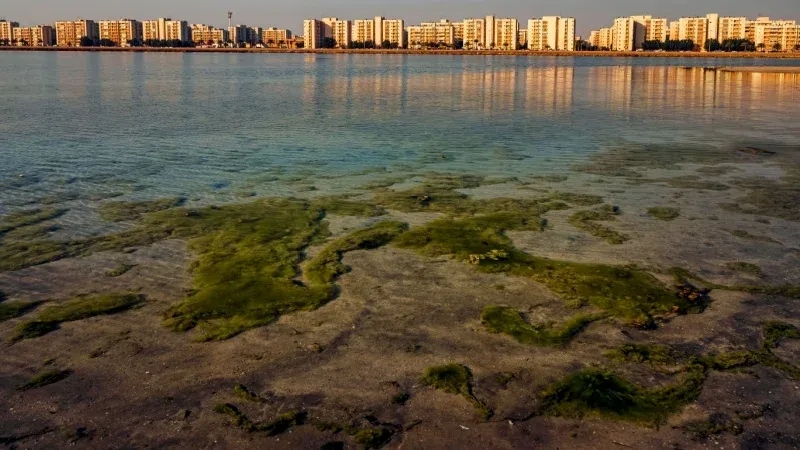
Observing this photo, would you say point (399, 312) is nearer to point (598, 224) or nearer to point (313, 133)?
point (598, 224)

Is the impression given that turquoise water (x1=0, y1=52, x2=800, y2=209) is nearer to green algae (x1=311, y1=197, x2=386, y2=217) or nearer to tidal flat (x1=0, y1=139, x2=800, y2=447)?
green algae (x1=311, y1=197, x2=386, y2=217)

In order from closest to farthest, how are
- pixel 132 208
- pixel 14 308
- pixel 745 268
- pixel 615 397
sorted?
pixel 615 397, pixel 14 308, pixel 745 268, pixel 132 208

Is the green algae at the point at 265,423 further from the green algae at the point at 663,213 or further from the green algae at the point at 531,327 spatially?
the green algae at the point at 663,213

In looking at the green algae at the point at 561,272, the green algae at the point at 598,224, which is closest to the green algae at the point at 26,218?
the green algae at the point at 561,272

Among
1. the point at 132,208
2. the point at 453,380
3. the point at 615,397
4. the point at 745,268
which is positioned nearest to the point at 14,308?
the point at 132,208

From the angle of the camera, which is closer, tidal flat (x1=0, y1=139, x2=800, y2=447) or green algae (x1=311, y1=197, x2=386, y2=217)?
tidal flat (x1=0, y1=139, x2=800, y2=447)

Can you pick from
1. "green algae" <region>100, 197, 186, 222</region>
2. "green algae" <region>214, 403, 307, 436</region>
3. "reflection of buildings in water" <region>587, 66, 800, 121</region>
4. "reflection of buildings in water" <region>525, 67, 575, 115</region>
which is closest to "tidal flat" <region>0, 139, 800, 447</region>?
"green algae" <region>214, 403, 307, 436</region>
